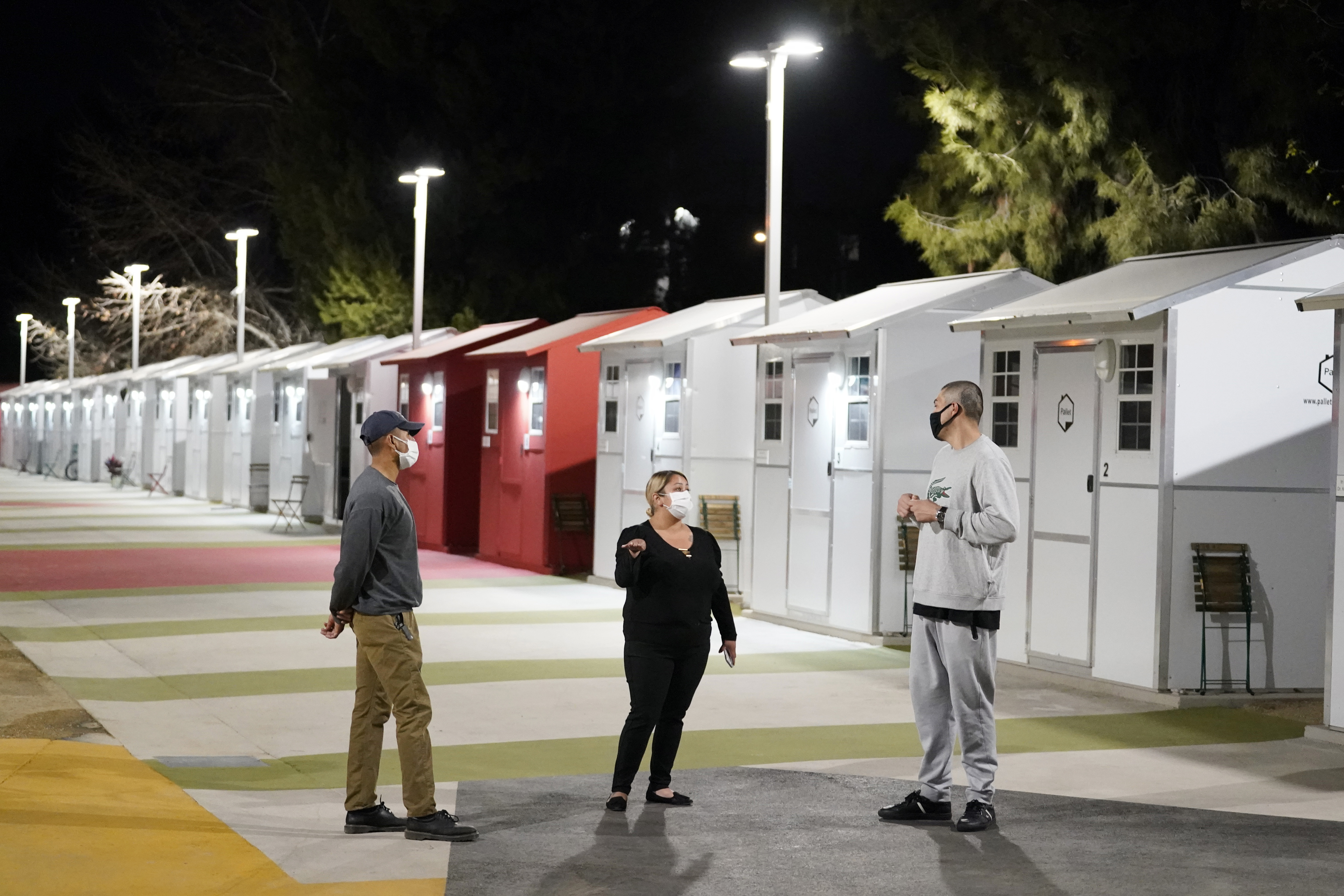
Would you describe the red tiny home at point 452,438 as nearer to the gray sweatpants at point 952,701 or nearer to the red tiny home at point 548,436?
the red tiny home at point 548,436

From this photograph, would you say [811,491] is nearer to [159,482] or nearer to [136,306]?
[159,482]

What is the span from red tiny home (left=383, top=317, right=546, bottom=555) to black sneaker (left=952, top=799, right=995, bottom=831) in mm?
15946

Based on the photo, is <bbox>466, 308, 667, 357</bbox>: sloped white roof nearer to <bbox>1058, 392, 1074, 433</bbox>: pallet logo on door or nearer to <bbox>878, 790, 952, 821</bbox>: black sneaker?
<bbox>1058, 392, 1074, 433</bbox>: pallet logo on door

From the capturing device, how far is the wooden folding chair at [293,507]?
28.0 meters

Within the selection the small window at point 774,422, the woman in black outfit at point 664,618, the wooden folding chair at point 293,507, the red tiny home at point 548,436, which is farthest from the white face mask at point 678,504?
the wooden folding chair at point 293,507

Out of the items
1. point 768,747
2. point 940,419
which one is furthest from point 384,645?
point 768,747

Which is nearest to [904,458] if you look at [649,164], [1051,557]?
[1051,557]

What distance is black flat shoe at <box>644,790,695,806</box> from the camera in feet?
26.2

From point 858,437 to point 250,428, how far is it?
2104 centimetres

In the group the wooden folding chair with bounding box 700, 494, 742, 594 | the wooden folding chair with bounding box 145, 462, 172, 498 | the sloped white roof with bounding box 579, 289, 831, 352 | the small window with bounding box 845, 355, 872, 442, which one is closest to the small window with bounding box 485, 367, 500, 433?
the sloped white roof with bounding box 579, 289, 831, 352

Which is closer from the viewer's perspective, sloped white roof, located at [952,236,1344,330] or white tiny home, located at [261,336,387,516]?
sloped white roof, located at [952,236,1344,330]

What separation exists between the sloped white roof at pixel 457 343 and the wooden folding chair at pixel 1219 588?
537 inches

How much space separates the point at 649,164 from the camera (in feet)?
140

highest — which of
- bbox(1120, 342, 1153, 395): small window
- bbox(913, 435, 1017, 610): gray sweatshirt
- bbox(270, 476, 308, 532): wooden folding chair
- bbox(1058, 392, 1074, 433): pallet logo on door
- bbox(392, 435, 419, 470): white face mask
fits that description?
bbox(1120, 342, 1153, 395): small window
